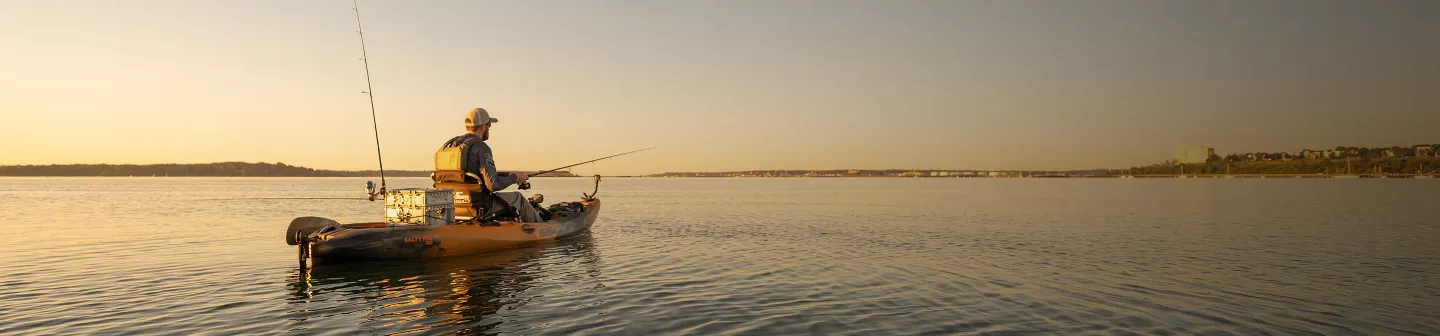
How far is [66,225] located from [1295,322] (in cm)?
3367

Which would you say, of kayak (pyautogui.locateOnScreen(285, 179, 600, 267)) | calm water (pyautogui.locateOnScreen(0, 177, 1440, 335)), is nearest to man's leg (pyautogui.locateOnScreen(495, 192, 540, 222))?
kayak (pyautogui.locateOnScreen(285, 179, 600, 267))

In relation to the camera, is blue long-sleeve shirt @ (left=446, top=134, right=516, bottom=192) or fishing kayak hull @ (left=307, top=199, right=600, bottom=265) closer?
fishing kayak hull @ (left=307, top=199, right=600, bottom=265)

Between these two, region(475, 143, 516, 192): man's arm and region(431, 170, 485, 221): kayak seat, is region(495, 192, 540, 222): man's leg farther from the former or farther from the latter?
region(475, 143, 516, 192): man's arm

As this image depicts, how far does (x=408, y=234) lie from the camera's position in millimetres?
14016

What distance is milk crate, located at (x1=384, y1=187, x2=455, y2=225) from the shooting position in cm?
1466

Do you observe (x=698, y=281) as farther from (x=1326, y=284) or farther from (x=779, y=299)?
(x=1326, y=284)

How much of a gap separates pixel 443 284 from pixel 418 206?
10.6ft

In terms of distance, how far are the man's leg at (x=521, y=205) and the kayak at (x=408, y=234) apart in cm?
23

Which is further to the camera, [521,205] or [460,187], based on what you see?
[521,205]

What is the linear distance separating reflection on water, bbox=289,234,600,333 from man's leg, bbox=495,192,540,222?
0.80 meters

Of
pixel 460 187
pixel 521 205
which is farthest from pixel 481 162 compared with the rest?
pixel 521 205

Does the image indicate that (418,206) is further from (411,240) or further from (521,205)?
(521,205)

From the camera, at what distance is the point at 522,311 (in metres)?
9.60

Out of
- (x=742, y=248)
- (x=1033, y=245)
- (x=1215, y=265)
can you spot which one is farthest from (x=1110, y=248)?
(x=742, y=248)
